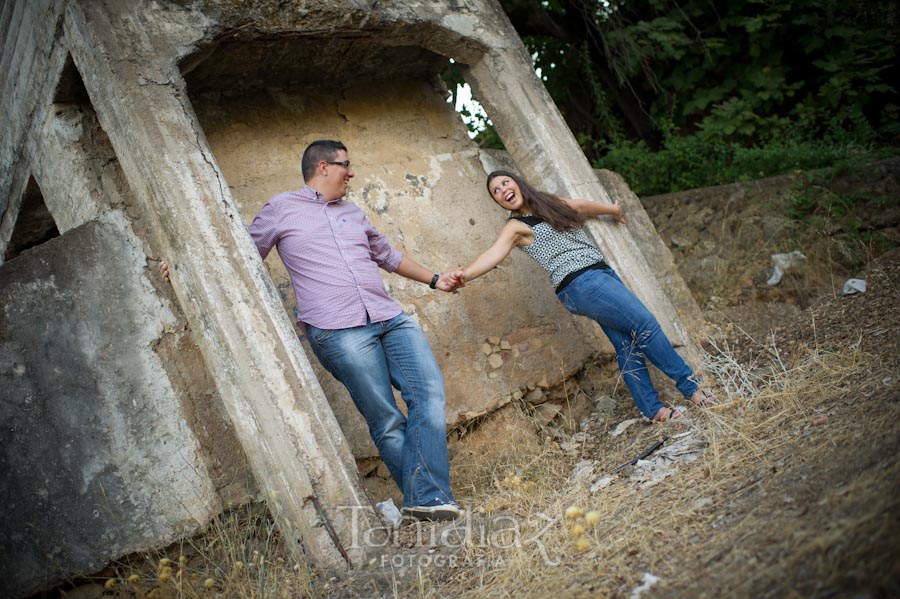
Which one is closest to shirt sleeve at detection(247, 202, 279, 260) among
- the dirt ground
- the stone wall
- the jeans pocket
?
the jeans pocket

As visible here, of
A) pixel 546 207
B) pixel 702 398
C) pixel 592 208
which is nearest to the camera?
→ pixel 702 398

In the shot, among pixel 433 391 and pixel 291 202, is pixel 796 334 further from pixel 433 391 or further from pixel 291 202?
pixel 291 202

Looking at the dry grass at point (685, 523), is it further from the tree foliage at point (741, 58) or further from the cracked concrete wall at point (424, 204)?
the tree foliage at point (741, 58)

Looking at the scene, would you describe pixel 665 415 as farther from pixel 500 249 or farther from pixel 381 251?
pixel 381 251

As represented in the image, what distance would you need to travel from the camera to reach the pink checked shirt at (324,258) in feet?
13.0

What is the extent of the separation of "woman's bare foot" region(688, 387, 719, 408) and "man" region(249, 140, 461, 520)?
142 cm

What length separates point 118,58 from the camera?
4.04 metres

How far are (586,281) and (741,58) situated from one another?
4666mm

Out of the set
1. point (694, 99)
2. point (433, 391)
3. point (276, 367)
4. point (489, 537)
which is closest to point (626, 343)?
point (433, 391)

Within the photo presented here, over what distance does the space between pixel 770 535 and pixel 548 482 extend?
64.9 inches

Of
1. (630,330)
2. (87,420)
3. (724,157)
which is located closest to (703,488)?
(630,330)

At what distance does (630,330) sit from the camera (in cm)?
447

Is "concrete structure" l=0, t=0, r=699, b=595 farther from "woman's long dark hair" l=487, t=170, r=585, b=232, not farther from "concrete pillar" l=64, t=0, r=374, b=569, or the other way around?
"woman's long dark hair" l=487, t=170, r=585, b=232

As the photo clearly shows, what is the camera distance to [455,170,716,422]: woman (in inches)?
174
